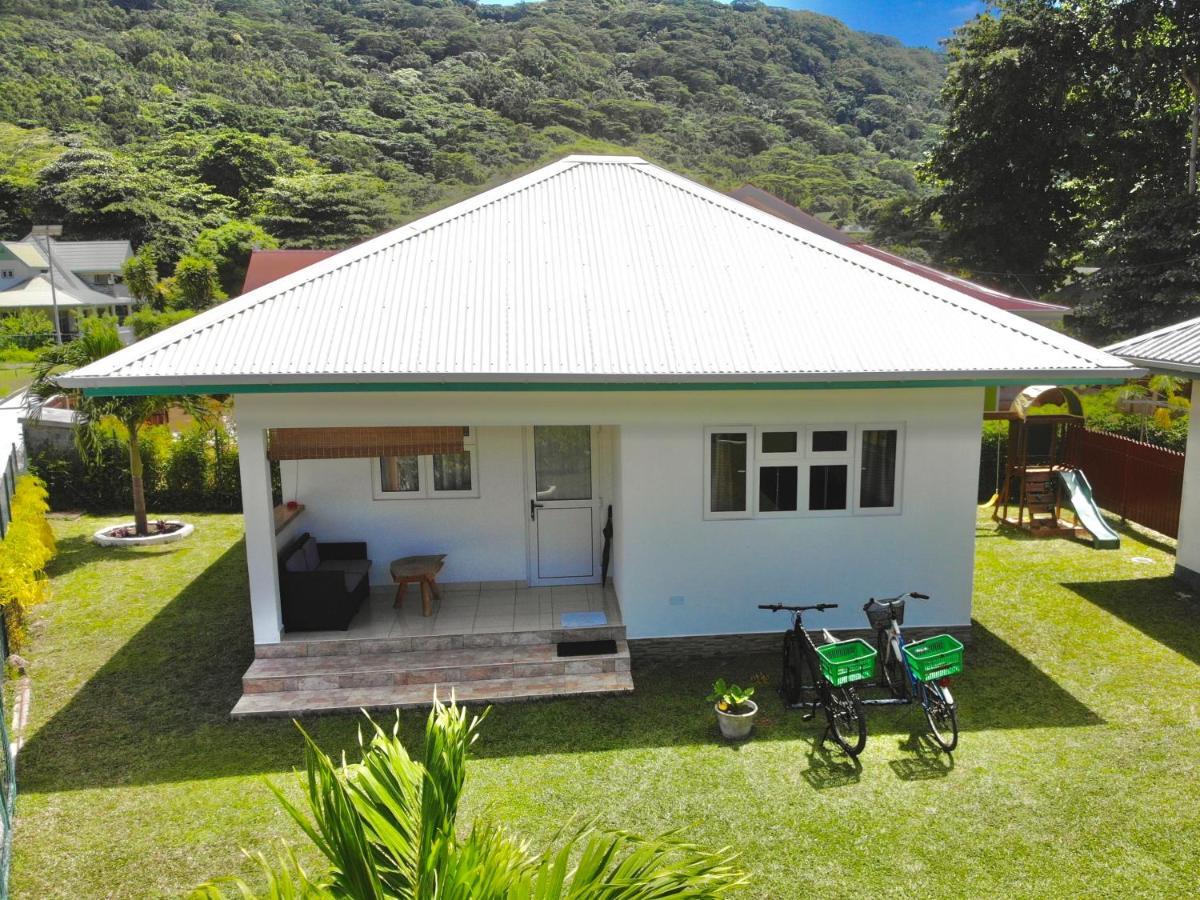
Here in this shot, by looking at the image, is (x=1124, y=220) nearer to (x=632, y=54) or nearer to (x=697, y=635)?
(x=697, y=635)

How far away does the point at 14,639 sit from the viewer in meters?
8.89

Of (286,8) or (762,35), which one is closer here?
(762,35)

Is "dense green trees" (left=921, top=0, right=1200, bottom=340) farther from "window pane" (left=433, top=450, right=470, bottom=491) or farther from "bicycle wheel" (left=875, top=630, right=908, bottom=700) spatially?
"window pane" (left=433, top=450, right=470, bottom=491)

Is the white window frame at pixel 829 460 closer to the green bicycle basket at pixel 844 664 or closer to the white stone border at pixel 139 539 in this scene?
the green bicycle basket at pixel 844 664

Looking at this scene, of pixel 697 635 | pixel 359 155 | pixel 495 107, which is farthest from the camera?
pixel 495 107

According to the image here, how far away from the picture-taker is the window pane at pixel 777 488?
27.1ft

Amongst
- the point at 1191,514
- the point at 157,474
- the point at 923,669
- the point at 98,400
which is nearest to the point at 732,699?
the point at 923,669

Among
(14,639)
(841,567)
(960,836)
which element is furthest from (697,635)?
(14,639)

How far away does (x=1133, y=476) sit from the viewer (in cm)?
1345

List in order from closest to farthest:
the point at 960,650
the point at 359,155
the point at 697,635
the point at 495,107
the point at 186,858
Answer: the point at 186,858, the point at 960,650, the point at 697,635, the point at 359,155, the point at 495,107

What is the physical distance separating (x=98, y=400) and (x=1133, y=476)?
54.1ft

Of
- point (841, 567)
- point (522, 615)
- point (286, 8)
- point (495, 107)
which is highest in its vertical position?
point (286, 8)

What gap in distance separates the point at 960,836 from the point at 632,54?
3626 inches

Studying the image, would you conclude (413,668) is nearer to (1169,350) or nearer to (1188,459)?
(1188,459)
